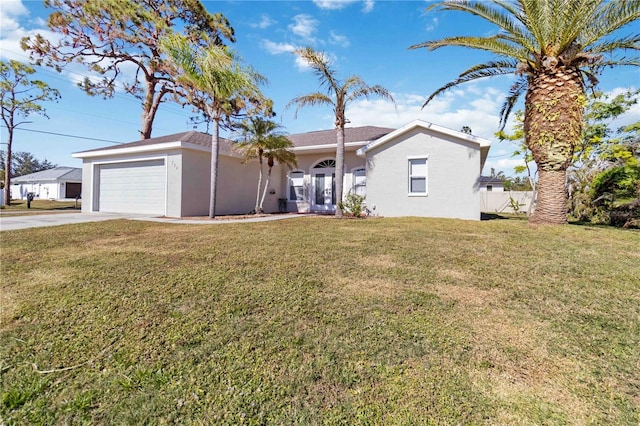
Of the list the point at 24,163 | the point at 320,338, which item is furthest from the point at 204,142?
the point at 24,163

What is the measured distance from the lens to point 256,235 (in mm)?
8008

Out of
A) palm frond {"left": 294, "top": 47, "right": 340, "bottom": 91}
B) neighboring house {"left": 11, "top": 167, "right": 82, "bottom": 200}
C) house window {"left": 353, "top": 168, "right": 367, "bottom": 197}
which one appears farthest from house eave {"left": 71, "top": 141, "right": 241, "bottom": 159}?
neighboring house {"left": 11, "top": 167, "right": 82, "bottom": 200}

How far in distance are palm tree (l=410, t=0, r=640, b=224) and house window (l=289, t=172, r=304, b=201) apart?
9560 mm

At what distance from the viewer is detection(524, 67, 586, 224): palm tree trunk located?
9.00 meters

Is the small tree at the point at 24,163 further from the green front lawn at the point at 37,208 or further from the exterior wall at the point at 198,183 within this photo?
the exterior wall at the point at 198,183

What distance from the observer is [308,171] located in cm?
1700

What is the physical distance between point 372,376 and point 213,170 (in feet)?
37.0

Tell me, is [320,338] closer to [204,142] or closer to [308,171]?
[204,142]

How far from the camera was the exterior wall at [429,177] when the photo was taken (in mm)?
11859

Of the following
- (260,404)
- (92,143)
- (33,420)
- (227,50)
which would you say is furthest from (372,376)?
(92,143)

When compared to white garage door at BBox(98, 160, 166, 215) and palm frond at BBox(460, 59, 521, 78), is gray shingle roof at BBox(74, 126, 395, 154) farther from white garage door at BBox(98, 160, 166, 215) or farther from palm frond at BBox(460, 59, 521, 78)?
palm frond at BBox(460, 59, 521, 78)

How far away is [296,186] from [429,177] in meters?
7.68

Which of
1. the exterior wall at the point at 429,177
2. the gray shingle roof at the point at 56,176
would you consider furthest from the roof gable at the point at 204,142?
the gray shingle roof at the point at 56,176

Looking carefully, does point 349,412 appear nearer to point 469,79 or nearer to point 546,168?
point 546,168
